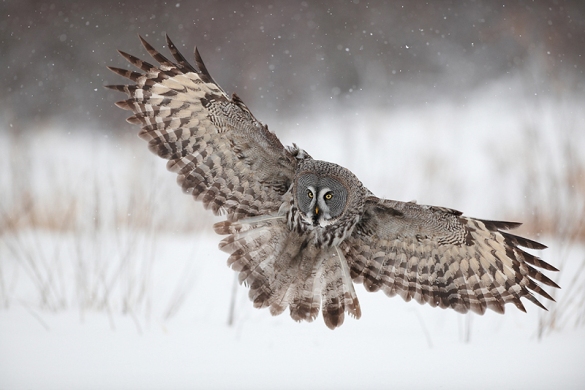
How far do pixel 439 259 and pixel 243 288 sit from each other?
1043 millimetres

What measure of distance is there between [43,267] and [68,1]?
1.36 m

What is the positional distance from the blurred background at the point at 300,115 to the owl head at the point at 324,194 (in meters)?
0.99

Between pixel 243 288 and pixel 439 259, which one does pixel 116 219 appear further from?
pixel 439 259

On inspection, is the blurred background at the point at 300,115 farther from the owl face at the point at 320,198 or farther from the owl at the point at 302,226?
the owl face at the point at 320,198

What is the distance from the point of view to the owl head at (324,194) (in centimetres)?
170

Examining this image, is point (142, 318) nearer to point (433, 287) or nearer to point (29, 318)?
point (29, 318)

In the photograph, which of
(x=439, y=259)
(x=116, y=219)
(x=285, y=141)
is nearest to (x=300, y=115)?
(x=285, y=141)

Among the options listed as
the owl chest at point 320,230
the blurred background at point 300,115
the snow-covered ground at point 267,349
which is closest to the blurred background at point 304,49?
the blurred background at point 300,115

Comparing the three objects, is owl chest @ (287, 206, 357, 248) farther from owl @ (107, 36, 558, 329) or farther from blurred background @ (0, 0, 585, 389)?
blurred background @ (0, 0, 585, 389)

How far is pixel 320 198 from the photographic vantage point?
5.53 feet

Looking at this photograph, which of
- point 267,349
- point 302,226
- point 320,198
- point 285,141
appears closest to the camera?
point 320,198

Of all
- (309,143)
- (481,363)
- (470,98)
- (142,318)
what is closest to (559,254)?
(481,363)

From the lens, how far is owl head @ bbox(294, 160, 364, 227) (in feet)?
5.57

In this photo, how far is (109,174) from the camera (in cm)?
257
